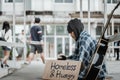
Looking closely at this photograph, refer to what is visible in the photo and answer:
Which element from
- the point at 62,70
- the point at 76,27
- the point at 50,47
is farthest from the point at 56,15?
the point at 76,27

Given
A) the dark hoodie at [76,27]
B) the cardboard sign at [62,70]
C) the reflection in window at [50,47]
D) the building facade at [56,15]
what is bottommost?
the reflection in window at [50,47]

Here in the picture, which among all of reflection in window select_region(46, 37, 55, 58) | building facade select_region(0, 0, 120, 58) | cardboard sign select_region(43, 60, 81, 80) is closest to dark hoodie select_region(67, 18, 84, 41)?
cardboard sign select_region(43, 60, 81, 80)

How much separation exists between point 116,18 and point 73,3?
5.05 metres

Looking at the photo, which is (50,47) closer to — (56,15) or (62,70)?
(56,15)

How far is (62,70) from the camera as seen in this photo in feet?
19.4

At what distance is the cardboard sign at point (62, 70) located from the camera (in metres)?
5.36

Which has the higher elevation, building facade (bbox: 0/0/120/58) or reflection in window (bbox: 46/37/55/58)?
building facade (bbox: 0/0/120/58)

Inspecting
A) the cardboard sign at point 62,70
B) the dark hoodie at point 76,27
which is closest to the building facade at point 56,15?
the cardboard sign at point 62,70

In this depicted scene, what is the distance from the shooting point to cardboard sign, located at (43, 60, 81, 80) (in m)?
→ 5.36

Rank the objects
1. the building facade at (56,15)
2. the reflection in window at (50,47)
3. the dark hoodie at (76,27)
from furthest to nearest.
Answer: the reflection in window at (50,47) → the building facade at (56,15) → the dark hoodie at (76,27)

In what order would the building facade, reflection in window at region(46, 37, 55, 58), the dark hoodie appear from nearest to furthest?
the dark hoodie
the building facade
reflection in window at region(46, 37, 55, 58)

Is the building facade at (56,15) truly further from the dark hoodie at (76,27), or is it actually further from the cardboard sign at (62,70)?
the dark hoodie at (76,27)

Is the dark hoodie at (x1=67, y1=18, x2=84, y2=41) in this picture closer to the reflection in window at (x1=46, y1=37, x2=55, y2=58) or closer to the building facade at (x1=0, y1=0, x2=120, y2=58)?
the building facade at (x1=0, y1=0, x2=120, y2=58)

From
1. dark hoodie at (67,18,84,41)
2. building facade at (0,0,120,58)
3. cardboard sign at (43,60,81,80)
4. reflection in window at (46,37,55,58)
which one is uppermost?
dark hoodie at (67,18,84,41)
